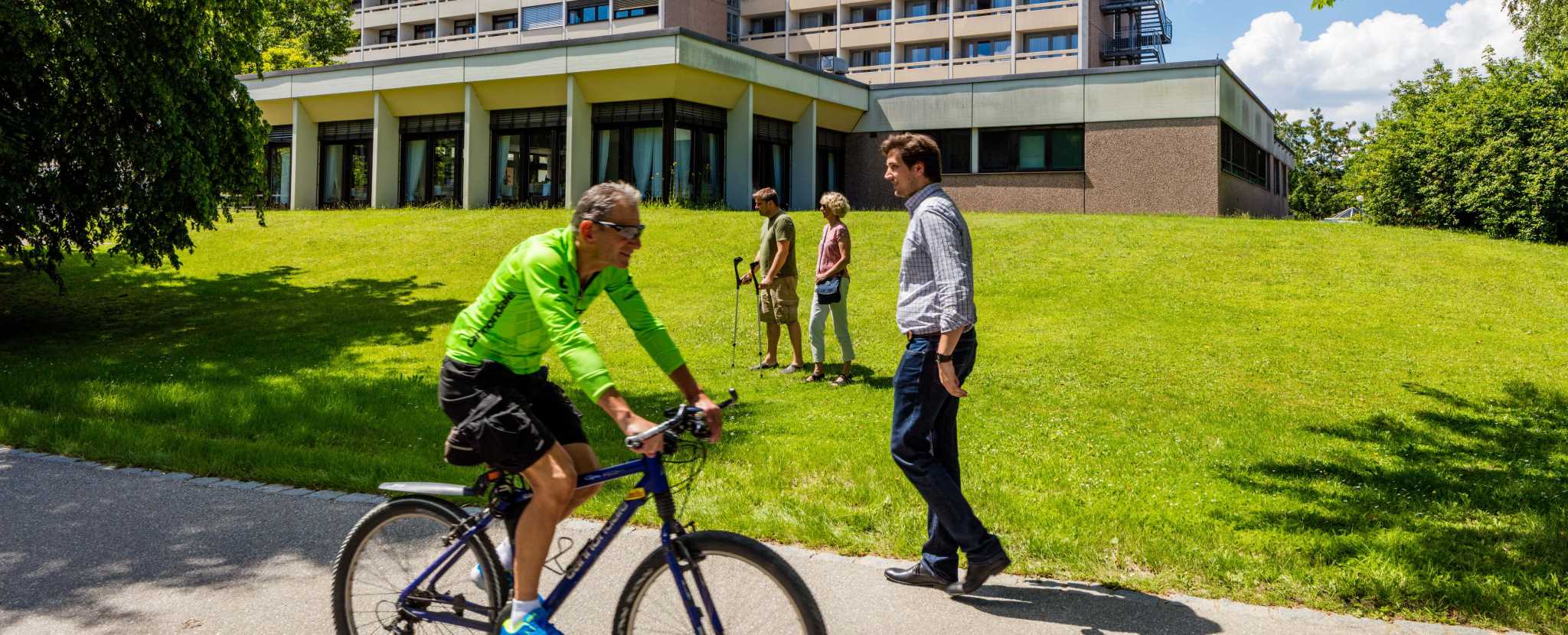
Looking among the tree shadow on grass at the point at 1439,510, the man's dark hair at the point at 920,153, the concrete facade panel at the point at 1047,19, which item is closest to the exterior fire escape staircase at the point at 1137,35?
the concrete facade panel at the point at 1047,19

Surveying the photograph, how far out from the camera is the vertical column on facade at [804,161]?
103 ft

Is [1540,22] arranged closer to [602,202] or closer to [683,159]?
[683,159]

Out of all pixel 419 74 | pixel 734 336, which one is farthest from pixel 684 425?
pixel 419 74

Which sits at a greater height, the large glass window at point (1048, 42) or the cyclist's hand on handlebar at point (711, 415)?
the large glass window at point (1048, 42)

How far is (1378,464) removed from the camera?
699 cm

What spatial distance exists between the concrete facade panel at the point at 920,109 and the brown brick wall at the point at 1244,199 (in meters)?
7.65

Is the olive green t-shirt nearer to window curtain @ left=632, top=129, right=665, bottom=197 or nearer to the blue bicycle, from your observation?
the blue bicycle

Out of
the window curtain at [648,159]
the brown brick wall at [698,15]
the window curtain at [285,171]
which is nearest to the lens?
the window curtain at [648,159]

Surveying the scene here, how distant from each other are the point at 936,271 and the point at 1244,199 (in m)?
32.0

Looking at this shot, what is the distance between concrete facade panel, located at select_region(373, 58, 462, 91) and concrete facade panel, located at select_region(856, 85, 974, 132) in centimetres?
1278

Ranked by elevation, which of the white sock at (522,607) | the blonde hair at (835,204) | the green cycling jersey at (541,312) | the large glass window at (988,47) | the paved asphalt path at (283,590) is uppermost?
the large glass window at (988,47)

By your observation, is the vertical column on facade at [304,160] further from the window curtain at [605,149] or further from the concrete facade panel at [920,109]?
the concrete facade panel at [920,109]

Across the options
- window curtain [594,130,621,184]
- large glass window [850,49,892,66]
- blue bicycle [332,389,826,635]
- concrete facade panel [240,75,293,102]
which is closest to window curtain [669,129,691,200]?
window curtain [594,130,621,184]

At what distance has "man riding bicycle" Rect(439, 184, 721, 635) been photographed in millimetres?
3174
